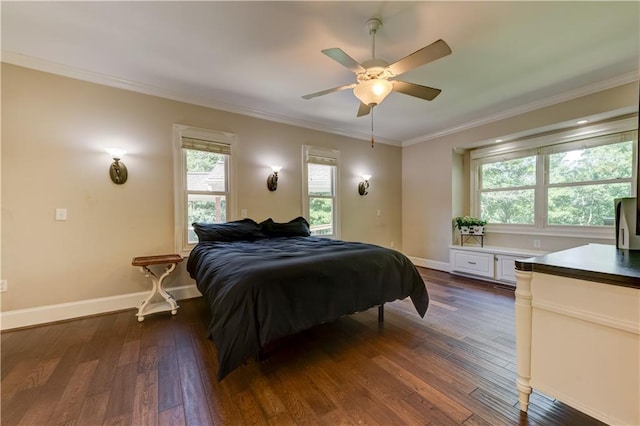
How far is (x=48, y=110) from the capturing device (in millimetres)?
2771

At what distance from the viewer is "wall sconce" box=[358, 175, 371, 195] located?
5.22 meters

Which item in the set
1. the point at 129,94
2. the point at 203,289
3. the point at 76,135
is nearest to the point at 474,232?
the point at 203,289

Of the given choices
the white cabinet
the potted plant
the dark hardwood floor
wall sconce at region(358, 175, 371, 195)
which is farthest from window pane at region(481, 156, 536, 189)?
the dark hardwood floor

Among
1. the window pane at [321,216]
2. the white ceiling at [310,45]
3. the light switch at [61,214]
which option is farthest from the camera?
the window pane at [321,216]

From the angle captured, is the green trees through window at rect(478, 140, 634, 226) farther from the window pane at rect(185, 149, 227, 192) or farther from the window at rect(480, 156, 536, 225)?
the window pane at rect(185, 149, 227, 192)

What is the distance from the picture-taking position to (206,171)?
371 cm

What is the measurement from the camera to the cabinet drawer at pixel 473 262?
165 inches

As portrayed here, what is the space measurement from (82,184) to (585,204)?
6.49 m

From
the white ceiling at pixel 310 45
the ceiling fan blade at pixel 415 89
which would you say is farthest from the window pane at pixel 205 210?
the ceiling fan blade at pixel 415 89

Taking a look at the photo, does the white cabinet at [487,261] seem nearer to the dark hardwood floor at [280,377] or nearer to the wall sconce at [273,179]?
the dark hardwood floor at [280,377]

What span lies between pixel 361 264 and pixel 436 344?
97 centimetres

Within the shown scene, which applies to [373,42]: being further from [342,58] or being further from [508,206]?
[508,206]

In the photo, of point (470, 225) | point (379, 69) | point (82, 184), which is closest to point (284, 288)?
point (379, 69)

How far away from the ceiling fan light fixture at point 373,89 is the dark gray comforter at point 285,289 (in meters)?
1.41
